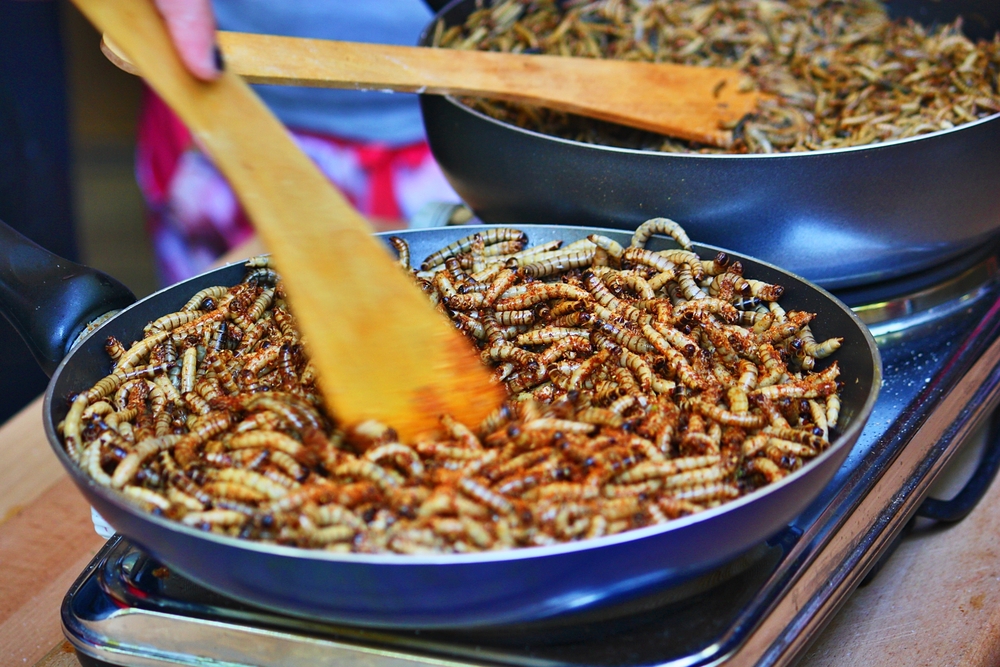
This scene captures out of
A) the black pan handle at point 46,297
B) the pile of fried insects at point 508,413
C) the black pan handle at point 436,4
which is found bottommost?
the pile of fried insects at point 508,413

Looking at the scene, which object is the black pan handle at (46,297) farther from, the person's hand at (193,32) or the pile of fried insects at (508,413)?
the person's hand at (193,32)

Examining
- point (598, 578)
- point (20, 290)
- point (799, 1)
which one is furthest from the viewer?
point (799, 1)

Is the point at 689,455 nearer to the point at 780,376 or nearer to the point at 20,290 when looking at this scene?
the point at 780,376

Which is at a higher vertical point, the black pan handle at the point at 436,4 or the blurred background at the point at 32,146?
the black pan handle at the point at 436,4

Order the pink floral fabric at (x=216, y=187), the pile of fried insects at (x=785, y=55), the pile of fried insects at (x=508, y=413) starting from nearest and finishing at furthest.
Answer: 1. the pile of fried insects at (x=508, y=413)
2. the pile of fried insects at (x=785, y=55)
3. the pink floral fabric at (x=216, y=187)

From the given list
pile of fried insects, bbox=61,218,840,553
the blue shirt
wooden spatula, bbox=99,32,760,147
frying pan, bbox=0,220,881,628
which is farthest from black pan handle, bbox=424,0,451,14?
frying pan, bbox=0,220,881,628

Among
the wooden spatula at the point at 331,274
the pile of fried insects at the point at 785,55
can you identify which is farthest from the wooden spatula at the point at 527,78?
the wooden spatula at the point at 331,274

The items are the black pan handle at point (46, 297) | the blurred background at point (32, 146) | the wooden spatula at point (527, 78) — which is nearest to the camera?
the black pan handle at point (46, 297)

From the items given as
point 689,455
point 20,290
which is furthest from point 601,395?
point 20,290
